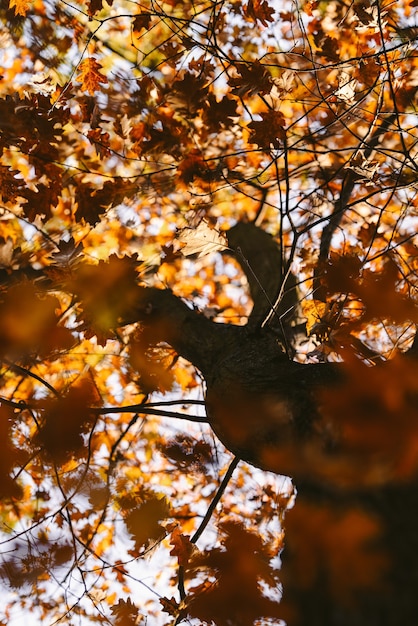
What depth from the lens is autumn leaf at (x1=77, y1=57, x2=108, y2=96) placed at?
98.8 inches

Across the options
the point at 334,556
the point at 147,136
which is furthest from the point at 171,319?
the point at 334,556

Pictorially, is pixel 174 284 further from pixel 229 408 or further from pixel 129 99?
pixel 229 408

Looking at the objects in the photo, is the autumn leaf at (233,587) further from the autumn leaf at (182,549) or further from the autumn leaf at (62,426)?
the autumn leaf at (62,426)

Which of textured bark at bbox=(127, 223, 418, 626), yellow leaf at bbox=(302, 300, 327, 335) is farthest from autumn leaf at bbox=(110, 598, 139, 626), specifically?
yellow leaf at bbox=(302, 300, 327, 335)

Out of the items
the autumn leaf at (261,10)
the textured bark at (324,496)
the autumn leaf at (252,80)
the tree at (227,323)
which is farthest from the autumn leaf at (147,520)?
the autumn leaf at (261,10)

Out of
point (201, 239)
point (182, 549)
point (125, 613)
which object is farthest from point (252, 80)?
point (125, 613)

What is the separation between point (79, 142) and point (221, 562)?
3.81m

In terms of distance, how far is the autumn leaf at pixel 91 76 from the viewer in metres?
2.51

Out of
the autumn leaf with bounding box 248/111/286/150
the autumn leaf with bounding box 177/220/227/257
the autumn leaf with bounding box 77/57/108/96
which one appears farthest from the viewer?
the autumn leaf with bounding box 77/57/108/96

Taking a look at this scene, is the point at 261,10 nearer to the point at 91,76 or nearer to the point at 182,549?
the point at 91,76

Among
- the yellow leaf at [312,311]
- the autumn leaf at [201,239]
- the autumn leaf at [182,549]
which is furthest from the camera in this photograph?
the yellow leaf at [312,311]

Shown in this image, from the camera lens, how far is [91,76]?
8.32ft

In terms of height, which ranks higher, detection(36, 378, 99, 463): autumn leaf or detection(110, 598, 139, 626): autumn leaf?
detection(36, 378, 99, 463): autumn leaf

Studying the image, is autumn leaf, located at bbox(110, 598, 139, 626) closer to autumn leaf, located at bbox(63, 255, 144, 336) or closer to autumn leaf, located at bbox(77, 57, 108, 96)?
autumn leaf, located at bbox(63, 255, 144, 336)
